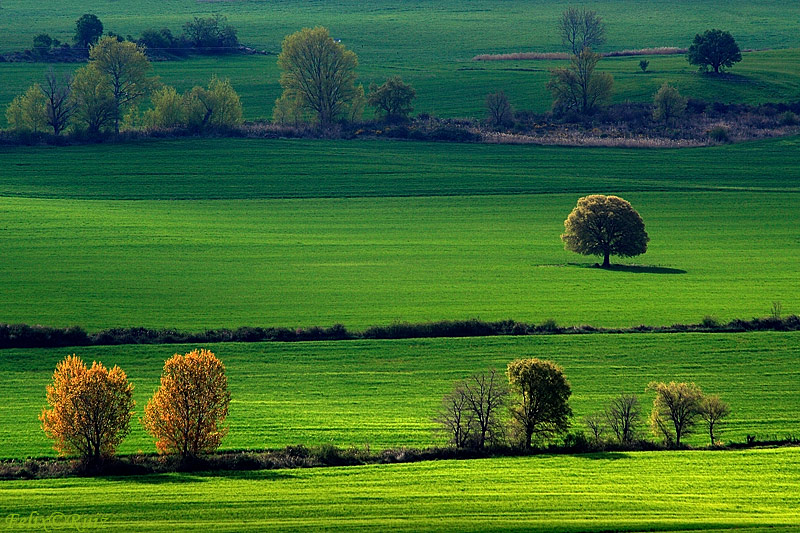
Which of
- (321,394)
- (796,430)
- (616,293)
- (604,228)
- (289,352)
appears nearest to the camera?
(796,430)

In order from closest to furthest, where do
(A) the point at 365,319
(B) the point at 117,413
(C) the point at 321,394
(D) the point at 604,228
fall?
(B) the point at 117,413 < (C) the point at 321,394 < (A) the point at 365,319 < (D) the point at 604,228

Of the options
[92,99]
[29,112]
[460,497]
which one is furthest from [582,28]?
[460,497]

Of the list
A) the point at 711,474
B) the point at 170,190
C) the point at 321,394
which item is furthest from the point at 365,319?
the point at 170,190

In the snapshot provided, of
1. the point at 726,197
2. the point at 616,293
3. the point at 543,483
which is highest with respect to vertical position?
the point at 726,197

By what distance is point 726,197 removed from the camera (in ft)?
315

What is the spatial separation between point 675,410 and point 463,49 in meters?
131

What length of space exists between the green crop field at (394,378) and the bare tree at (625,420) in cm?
155

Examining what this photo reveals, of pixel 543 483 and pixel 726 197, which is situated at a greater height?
pixel 726 197

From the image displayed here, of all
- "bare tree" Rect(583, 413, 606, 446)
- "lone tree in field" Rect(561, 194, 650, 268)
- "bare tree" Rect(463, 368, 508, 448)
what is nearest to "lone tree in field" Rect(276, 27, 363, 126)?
"lone tree in field" Rect(561, 194, 650, 268)

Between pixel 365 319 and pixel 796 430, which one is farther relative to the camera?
pixel 365 319

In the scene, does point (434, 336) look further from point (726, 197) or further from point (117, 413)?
point (726, 197)

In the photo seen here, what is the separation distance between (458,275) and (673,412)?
1131 inches

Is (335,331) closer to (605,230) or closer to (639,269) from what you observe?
(639,269)

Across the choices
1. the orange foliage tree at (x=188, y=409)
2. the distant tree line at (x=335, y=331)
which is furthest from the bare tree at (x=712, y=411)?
the orange foliage tree at (x=188, y=409)
